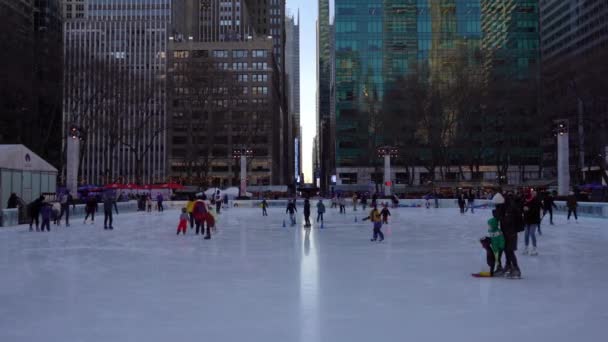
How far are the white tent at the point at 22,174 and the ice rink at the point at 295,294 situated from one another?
1323 centimetres

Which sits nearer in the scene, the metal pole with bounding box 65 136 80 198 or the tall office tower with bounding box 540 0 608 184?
the metal pole with bounding box 65 136 80 198

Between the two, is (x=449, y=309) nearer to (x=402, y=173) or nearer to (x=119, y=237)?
(x=119, y=237)

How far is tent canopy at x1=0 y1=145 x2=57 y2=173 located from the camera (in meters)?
28.3

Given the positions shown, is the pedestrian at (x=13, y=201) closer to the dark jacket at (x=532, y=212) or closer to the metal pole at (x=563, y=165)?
the dark jacket at (x=532, y=212)

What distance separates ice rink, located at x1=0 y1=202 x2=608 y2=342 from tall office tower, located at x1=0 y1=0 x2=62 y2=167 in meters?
30.1

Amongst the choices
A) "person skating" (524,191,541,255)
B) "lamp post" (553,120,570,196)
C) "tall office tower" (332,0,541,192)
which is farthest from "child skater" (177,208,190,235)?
"tall office tower" (332,0,541,192)

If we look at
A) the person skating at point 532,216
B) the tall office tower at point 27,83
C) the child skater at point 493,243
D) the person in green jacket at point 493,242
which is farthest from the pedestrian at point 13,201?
the person in green jacket at point 493,242

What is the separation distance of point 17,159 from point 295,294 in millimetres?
25950

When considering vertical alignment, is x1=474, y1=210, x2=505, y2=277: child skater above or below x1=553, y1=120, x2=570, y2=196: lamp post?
below

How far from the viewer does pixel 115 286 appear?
930 cm

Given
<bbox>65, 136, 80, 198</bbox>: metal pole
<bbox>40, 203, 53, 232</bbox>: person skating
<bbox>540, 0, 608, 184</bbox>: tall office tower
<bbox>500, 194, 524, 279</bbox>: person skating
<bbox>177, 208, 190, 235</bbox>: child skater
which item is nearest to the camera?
<bbox>500, 194, 524, 279</bbox>: person skating

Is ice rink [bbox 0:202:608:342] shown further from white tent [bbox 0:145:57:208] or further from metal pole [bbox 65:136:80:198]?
metal pole [bbox 65:136:80:198]

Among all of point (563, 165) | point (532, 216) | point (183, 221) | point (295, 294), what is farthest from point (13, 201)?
point (563, 165)

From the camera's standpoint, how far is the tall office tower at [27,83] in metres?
41.3
